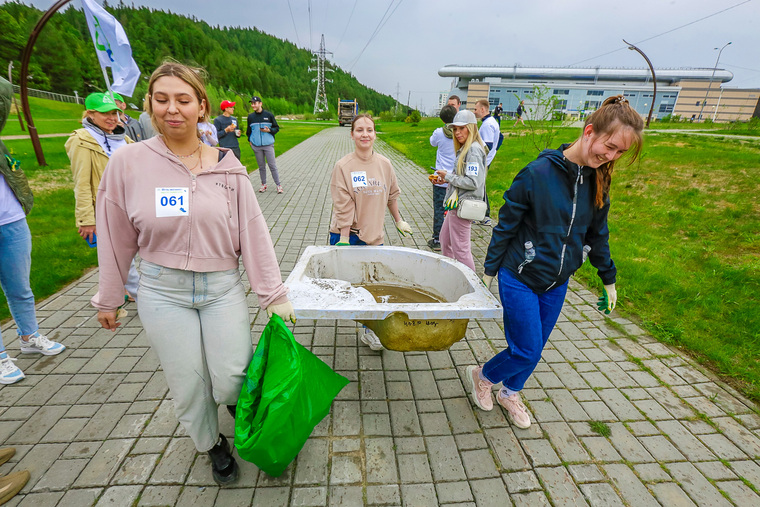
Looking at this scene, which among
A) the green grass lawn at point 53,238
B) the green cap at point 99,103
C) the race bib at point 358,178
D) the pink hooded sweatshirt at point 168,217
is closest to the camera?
the pink hooded sweatshirt at point 168,217

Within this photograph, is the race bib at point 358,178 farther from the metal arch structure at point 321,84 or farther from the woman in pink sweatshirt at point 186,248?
the metal arch structure at point 321,84

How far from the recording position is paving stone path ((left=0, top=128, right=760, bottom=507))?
2008mm

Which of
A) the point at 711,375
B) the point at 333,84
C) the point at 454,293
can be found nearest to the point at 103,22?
the point at 454,293

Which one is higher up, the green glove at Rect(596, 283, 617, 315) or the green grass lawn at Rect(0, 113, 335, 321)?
the green glove at Rect(596, 283, 617, 315)

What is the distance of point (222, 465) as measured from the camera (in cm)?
199

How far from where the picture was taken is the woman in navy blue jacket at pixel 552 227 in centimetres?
181

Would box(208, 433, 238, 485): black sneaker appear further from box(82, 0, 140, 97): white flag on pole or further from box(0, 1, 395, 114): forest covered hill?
box(0, 1, 395, 114): forest covered hill

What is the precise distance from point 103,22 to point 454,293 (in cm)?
578

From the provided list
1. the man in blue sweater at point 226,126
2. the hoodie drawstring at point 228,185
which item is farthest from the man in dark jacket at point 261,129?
the hoodie drawstring at point 228,185

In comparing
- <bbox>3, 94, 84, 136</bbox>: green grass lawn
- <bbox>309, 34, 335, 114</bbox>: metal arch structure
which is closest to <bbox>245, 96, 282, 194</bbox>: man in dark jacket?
<bbox>3, 94, 84, 136</bbox>: green grass lawn

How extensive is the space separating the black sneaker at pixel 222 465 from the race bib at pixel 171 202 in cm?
133

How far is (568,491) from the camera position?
2.04 metres

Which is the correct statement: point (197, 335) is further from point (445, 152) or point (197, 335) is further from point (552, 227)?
point (445, 152)

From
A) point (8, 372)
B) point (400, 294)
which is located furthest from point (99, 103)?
point (400, 294)
